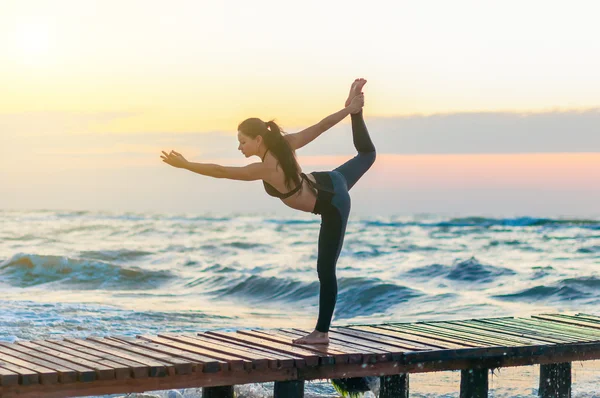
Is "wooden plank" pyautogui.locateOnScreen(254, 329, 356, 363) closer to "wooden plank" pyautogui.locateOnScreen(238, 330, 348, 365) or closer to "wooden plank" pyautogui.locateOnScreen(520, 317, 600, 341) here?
"wooden plank" pyautogui.locateOnScreen(238, 330, 348, 365)

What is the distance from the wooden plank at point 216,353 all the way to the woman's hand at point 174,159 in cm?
150

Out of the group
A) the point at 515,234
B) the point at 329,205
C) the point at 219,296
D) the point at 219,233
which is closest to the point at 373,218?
the point at 219,233

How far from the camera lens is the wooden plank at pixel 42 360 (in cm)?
619

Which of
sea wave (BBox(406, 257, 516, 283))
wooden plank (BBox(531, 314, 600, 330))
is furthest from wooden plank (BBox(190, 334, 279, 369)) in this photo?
sea wave (BBox(406, 257, 516, 283))

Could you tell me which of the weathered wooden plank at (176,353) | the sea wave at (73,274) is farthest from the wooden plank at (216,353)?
the sea wave at (73,274)

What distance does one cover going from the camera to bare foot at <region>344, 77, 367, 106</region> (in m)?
7.58

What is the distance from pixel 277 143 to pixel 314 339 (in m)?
1.73

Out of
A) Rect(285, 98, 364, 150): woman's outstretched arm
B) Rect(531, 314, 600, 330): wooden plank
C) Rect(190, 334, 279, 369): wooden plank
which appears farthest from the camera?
Rect(531, 314, 600, 330): wooden plank

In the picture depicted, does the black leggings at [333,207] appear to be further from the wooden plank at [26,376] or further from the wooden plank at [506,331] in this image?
the wooden plank at [26,376]

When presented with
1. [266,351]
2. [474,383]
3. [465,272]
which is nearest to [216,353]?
[266,351]

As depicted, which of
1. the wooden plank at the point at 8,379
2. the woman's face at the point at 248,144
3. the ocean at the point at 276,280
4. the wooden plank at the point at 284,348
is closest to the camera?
the wooden plank at the point at 8,379

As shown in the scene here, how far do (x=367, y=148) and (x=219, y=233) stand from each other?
38733 mm

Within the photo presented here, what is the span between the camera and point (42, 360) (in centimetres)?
664

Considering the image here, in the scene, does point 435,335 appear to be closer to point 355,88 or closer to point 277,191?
point 277,191
